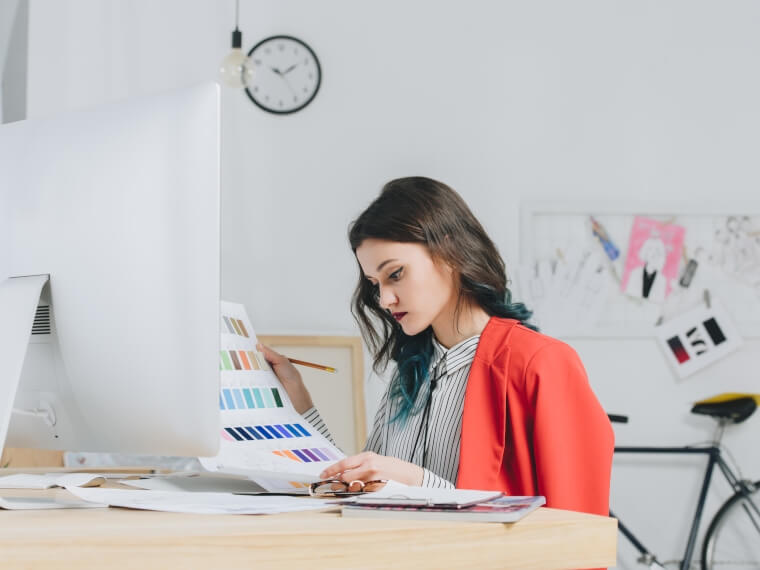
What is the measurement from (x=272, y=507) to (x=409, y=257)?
2.57ft

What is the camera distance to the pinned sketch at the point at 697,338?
3.03 m

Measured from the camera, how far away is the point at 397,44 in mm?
3051

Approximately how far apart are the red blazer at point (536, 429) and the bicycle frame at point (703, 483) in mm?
1834

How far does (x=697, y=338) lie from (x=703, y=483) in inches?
20.9

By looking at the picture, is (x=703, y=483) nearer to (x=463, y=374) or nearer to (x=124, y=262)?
(x=463, y=374)

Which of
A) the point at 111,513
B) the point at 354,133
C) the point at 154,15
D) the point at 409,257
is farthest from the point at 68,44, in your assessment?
the point at 111,513

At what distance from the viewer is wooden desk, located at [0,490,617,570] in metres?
0.57

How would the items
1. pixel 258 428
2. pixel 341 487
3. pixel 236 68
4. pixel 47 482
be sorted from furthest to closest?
pixel 236 68
pixel 258 428
pixel 47 482
pixel 341 487

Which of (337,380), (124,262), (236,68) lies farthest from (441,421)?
(236,68)

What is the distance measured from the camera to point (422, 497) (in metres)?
0.74

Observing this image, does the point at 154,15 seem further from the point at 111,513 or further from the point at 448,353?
the point at 111,513

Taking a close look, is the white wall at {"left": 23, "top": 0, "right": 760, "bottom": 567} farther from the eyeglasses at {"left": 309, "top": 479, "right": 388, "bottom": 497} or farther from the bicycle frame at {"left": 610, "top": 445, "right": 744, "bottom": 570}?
the eyeglasses at {"left": 309, "top": 479, "right": 388, "bottom": 497}

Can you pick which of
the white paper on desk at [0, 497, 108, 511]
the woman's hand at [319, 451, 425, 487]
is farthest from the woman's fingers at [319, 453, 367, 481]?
the white paper on desk at [0, 497, 108, 511]

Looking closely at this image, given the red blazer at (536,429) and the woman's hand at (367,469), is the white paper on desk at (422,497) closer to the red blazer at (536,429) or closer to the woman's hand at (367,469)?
the woman's hand at (367,469)
